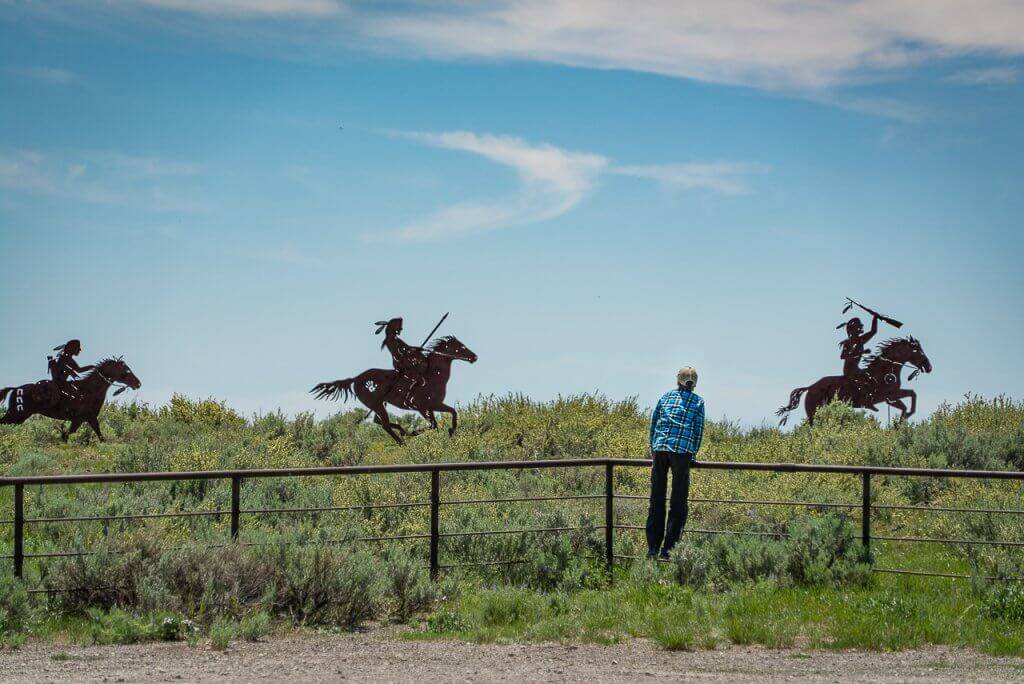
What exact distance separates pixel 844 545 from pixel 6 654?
7.49 meters

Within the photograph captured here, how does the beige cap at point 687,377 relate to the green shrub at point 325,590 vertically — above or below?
above

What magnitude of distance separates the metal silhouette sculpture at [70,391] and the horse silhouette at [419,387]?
5911mm

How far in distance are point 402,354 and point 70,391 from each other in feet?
25.6

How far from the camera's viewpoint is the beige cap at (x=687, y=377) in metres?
11.9

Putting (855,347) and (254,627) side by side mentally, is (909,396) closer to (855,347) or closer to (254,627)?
(855,347)

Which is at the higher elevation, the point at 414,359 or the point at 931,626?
the point at 414,359

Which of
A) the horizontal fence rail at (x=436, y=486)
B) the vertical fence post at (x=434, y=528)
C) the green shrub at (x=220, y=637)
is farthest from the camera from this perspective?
the vertical fence post at (x=434, y=528)

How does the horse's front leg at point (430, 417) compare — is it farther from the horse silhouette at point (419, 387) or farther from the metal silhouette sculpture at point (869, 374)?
the metal silhouette sculpture at point (869, 374)

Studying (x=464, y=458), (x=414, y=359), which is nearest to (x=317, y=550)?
(x=464, y=458)

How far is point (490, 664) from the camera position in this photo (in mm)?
8609

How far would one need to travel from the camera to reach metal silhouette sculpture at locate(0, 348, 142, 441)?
2727 centimetres

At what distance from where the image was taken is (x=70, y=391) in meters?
27.3

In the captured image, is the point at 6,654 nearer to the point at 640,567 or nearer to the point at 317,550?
the point at 317,550

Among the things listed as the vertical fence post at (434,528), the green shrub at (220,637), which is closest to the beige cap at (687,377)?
the vertical fence post at (434,528)
